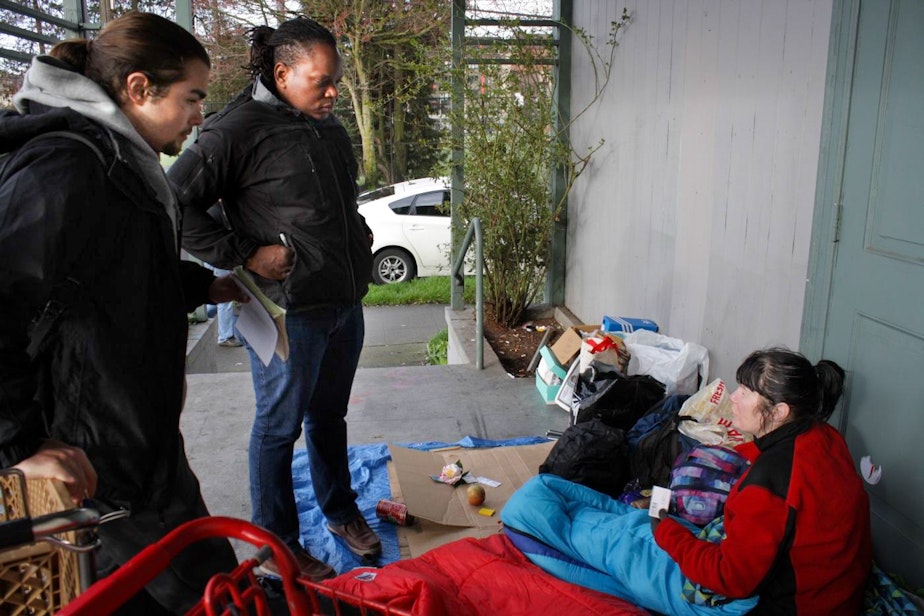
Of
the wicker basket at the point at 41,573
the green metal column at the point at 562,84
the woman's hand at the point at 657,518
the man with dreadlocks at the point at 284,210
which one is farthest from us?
the green metal column at the point at 562,84

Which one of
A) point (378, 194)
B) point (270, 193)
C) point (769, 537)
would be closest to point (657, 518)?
point (769, 537)

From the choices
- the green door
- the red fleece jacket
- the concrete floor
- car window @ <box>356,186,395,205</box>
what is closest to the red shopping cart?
the red fleece jacket

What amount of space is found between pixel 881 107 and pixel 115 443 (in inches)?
93.0

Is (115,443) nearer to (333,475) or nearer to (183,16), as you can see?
(333,475)

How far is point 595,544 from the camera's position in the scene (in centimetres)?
246

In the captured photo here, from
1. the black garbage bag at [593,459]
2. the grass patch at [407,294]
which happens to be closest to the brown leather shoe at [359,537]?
the black garbage bag at [593,459]

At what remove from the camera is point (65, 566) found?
115 cm

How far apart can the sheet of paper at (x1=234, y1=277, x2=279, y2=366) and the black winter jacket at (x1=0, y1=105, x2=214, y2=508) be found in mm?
467

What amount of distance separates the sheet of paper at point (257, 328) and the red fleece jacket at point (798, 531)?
134 cm

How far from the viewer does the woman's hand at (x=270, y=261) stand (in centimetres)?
228

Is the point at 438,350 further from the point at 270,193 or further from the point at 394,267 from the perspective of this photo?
the point at 270,193

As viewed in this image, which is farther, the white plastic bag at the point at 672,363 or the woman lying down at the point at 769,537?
the white plastic bag at the point at 672,363

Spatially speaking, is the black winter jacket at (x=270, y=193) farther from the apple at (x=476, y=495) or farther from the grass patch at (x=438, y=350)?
the grass patch at (x=438, y=350)

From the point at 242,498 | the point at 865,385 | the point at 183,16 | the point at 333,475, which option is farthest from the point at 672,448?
the point at 183,16
